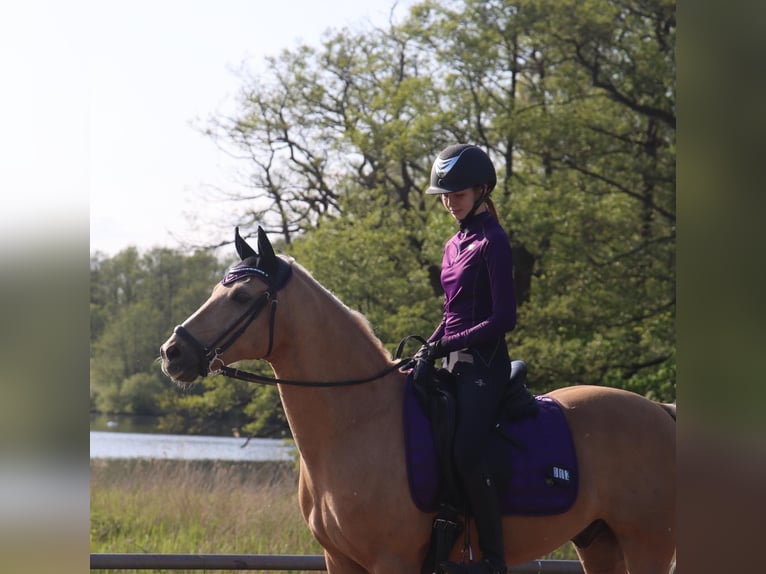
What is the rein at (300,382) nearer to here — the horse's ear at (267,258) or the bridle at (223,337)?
the bridle at (223,337)

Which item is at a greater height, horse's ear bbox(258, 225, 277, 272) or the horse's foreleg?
horse's ear bbox(258, 225, 277, 272)

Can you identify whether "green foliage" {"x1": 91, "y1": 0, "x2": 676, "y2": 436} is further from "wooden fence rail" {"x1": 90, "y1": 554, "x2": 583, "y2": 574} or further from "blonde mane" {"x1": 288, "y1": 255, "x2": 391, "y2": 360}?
"blonde mane" {"x1": 288, "y1": 255, "x2": 391, "y2": 360}

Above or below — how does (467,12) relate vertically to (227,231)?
above

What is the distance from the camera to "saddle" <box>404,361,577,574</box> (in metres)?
4.70

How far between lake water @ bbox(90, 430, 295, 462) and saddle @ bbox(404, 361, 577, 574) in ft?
38.9

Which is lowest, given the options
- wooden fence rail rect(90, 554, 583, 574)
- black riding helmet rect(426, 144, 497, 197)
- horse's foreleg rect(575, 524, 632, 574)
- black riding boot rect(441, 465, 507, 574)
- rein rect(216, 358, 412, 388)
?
wooden fence rail rect(90, 554, 583, 574)

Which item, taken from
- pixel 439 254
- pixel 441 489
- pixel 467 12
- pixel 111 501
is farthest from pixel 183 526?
pixel 467 12

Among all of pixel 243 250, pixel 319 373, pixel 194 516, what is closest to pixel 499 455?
pixel 319 373

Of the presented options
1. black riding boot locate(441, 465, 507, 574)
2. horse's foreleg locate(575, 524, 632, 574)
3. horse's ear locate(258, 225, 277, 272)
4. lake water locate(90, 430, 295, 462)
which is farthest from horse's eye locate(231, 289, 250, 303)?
lake water locate(90, 430, 295, 462)

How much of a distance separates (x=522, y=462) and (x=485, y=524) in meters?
0.40

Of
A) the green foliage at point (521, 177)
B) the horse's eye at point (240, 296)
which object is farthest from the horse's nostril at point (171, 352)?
the green foliage at point (521, 177)
